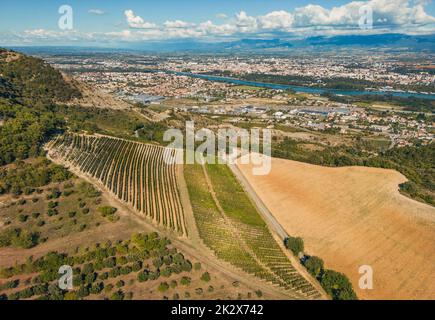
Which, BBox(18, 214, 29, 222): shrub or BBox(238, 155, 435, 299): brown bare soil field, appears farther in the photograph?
BBox(18, 214, 29, 222): shrub

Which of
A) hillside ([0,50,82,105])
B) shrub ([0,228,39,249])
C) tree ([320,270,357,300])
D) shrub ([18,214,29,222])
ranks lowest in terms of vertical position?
tree ([320,270,357,300])

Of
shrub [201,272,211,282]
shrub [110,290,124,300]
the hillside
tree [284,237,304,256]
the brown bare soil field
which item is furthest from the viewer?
the hillside

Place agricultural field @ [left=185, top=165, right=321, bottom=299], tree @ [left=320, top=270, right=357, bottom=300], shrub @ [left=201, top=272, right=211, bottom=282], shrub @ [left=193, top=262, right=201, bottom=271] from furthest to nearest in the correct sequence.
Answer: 1. agricultural field @ [left=185, top=165, right=321, bottom=299]
2. shrub @ [left=193, top=262, right=201, bottom=271]
3. tree @ [left=320, top=270, right=357, bottom=300]
4. shrub @ [left=201, top=272, right=211, bottom=282]

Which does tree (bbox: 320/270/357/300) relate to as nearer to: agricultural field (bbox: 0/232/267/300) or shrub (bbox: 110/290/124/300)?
agricultural field (bbox: 0/232/267/300)

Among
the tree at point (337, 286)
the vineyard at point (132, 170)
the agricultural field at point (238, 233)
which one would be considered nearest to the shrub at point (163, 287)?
→ the agricultural field at point (238, 233)

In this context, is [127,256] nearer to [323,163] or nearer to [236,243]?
[236,243]

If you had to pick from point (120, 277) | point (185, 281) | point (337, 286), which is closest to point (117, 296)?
point (120, 277)

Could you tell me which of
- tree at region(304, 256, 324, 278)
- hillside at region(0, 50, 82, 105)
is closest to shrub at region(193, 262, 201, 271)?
tree at region(304, 256, 324, 278)

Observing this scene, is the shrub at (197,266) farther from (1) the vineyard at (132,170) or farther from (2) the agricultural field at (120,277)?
(1) the vineyard at (132,170)

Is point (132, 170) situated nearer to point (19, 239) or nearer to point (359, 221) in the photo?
point (19, 239)
